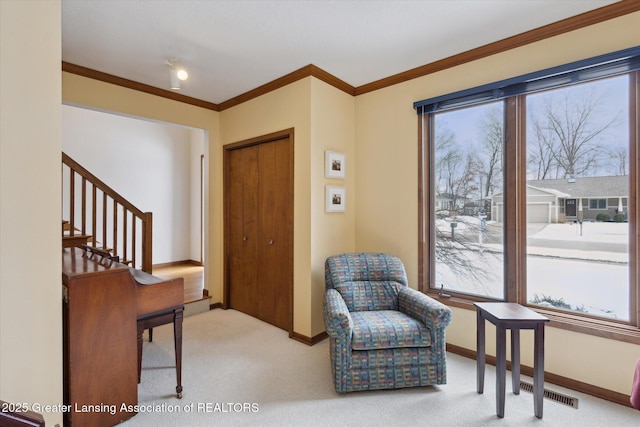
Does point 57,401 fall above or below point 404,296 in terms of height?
below

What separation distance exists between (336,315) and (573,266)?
70.9 inches

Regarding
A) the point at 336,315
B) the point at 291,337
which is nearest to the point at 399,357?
the point at 336,315

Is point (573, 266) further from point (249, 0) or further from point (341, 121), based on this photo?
point (249, 0)

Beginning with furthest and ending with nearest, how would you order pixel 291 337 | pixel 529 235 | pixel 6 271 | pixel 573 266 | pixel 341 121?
1. pixel 341 121
2. pixel 291 337
3. pixel 529 235
4. pixel 573 266
5. pixel 6 271

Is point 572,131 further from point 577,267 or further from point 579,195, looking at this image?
point 577,267

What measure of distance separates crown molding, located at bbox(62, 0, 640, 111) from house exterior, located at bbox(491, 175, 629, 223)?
108 centimetres

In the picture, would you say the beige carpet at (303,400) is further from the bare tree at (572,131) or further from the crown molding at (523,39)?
the crown molding at (523,39)

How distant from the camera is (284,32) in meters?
2.27

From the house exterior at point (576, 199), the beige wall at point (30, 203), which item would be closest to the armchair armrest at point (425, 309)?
the house exterior at point (576, 199)

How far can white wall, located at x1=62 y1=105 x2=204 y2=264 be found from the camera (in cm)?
473

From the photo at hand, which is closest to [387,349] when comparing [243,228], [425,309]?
[425,309]

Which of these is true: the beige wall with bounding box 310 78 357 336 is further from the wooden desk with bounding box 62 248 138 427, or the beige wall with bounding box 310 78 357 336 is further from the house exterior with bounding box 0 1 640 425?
the wooden desk with bounding box 62 248 138 427

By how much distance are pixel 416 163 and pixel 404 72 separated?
910mm

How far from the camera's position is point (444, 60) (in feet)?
8.79
